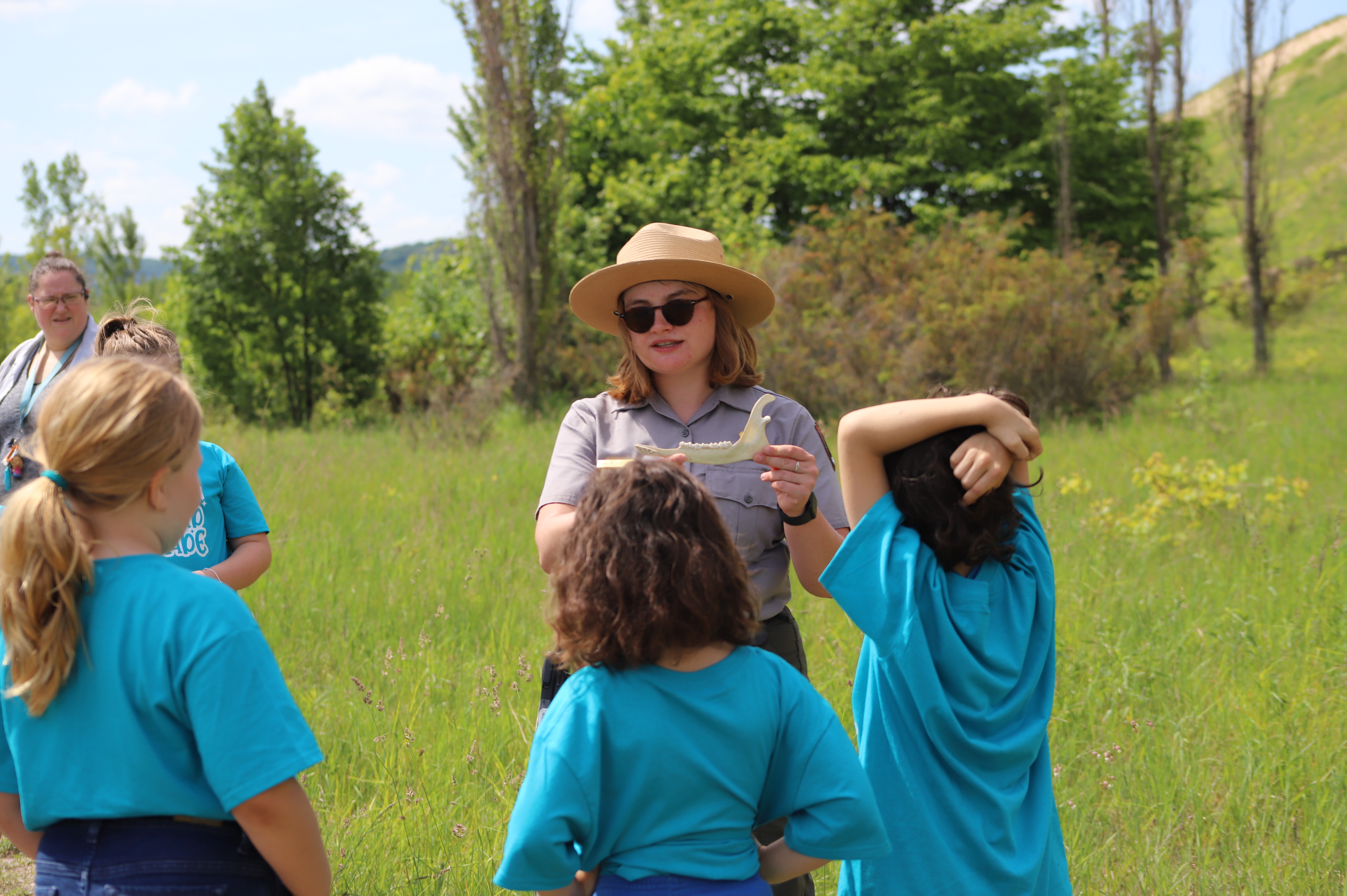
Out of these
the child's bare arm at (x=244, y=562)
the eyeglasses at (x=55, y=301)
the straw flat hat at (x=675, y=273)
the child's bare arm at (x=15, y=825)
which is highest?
the eyeglasses at (x=55, y=301)

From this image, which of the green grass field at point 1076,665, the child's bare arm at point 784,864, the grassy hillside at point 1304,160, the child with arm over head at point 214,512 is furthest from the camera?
the grassy hillside at point 1304,160

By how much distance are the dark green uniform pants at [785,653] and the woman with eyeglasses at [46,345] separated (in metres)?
3.07

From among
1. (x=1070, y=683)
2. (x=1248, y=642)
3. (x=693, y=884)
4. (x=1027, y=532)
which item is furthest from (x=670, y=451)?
(x=1248, y=642)

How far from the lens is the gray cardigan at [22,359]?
156 inches

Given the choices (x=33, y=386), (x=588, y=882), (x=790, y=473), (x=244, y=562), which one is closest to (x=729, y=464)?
(x=790, y=473)

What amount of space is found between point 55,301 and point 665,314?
307 centimetres

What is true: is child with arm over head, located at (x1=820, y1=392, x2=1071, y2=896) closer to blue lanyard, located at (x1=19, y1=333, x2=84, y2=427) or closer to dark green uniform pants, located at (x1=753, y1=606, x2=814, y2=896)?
dark green uniform pants, located at (x1=753, y1=606, x2=814, y2=896)

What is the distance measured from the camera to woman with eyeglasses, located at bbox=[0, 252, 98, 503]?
12.5 feet

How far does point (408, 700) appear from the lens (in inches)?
158

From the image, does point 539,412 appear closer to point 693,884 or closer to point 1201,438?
point 1201,438

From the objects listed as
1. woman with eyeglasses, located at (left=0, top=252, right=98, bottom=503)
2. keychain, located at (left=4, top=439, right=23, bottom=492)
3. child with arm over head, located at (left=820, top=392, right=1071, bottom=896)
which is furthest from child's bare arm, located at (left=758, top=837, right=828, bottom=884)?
woman with eyeglasses, located at (left=0, top=252, right=98, bottom=503)

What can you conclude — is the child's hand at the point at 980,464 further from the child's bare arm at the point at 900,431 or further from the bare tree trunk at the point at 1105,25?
the bare tree trunk at the point at 1105,25

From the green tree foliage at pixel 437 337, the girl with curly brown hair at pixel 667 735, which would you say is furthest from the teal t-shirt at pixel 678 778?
the green tree foliage at pixel 437 337

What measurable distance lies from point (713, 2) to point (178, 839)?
966 inches
